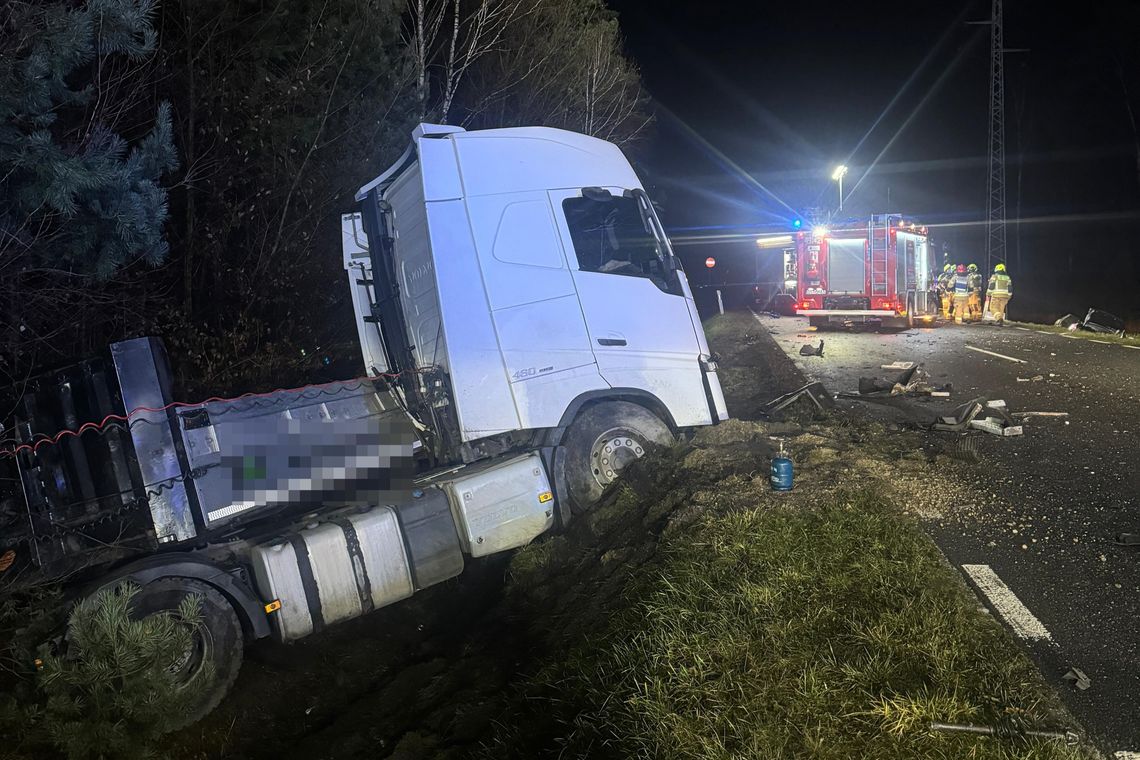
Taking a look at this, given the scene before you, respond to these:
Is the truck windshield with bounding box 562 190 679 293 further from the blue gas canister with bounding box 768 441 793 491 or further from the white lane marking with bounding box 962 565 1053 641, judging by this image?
the white lane marking with bounding box 962 565 1053 641

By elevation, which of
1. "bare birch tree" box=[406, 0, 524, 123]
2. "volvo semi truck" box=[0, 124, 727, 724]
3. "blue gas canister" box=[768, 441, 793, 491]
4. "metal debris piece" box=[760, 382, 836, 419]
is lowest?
"metal debris piece" box=[760, 382, 836, 419]

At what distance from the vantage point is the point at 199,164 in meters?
8.55

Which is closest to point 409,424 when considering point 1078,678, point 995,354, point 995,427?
point 1078,678

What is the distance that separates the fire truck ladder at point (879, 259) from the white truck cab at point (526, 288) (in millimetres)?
13407

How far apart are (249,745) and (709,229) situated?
48.5 metres

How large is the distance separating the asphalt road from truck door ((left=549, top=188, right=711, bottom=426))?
210 cm

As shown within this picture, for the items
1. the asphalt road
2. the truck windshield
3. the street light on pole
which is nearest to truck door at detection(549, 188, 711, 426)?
the truck windshield

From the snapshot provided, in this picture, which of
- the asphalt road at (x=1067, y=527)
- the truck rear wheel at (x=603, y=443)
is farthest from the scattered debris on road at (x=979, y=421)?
the truck rear wheel at (x=603, y=443)

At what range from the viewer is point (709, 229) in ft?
162

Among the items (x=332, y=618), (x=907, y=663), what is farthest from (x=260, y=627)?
(x=907, y=663)

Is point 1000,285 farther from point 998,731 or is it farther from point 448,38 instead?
point 998,731

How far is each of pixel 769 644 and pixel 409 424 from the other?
124 inches

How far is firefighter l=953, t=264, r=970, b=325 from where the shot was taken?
18422mm

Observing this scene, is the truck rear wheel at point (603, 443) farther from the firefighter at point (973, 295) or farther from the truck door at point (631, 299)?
the firefighter at point (973, 295)
